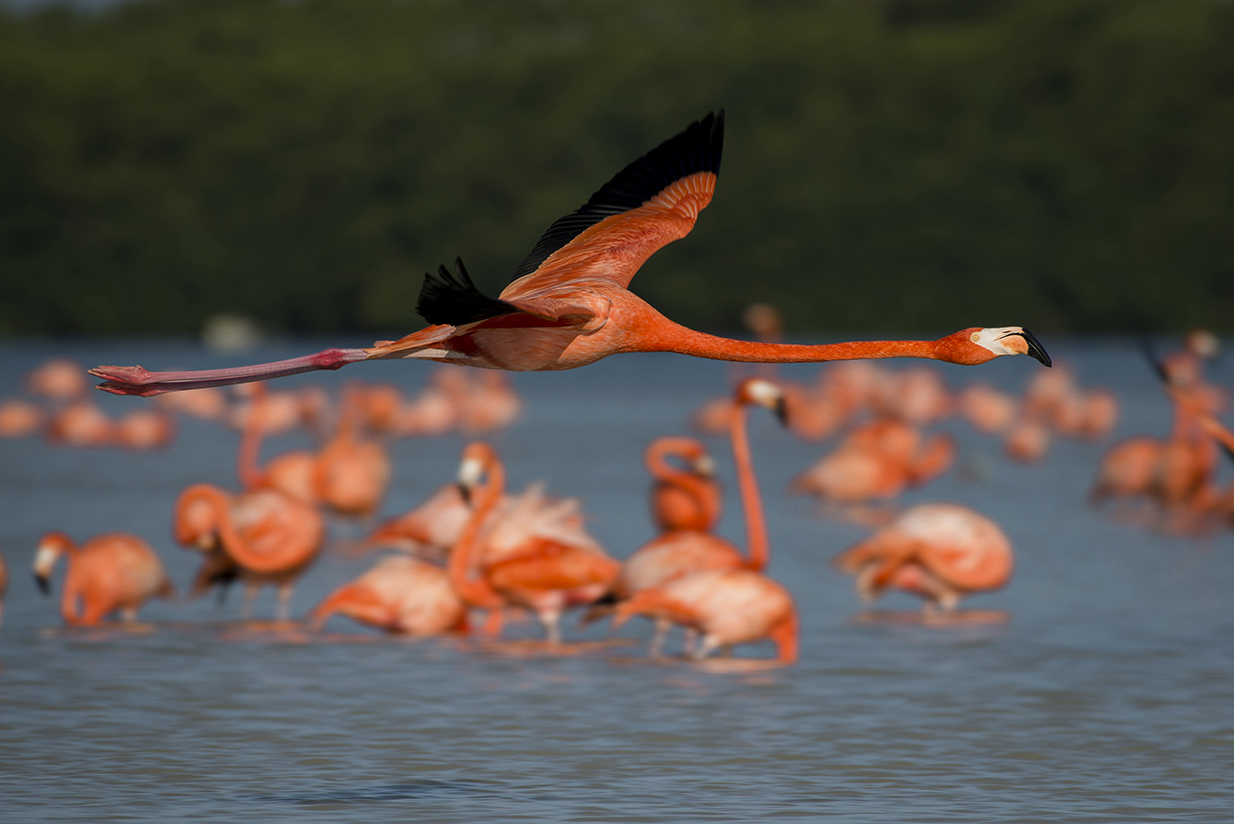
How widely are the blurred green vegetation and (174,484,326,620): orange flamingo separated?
61888 millimetres

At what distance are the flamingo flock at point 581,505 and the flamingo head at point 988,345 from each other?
0.01m

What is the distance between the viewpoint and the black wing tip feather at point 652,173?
7.51 meters

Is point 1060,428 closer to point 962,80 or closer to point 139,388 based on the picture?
point 139,388

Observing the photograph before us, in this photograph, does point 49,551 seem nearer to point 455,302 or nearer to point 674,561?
point 674,561

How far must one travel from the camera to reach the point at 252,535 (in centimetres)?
1108

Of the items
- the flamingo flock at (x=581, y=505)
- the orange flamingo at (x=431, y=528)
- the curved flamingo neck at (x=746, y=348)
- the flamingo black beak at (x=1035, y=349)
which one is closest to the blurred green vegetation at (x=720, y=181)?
the flamingo flock at (x=581, y=505)

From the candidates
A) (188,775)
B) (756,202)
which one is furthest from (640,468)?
(756,202)

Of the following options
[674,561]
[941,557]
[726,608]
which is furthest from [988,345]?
[941,557]

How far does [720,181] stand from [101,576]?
74.9m

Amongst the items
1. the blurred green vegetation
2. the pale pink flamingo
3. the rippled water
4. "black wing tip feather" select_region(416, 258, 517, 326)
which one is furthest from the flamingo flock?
the blurred green vegetation

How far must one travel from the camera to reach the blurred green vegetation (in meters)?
74.5

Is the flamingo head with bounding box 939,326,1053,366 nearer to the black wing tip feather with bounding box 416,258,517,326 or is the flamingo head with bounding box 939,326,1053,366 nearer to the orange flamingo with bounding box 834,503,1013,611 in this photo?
the black wing tip feather with bounding box 416,258,517,326

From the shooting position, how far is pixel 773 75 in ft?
285

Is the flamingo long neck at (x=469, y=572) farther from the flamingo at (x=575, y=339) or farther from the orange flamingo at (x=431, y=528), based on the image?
the flamingo at (x=575, y=339)
